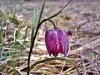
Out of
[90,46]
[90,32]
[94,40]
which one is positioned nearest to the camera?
[90,46]

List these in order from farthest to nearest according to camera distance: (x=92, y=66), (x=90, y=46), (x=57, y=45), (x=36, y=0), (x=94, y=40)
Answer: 1. (x=36, y=0)
2. (x=94, y=40)
3. (x=90, y=46)
4. (x=92, y=66)
5. (x=57, y=45)

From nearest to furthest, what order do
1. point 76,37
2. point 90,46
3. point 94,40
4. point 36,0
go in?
point 90,46 < point 94,40 < point 76,37 < point 36,0

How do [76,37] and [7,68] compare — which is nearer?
[7,68]

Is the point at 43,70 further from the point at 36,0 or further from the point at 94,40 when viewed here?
the point at 36,0

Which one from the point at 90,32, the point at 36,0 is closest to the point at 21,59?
the point at 90,32

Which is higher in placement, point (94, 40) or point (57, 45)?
point (57, 45)

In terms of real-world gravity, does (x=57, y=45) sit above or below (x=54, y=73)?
above

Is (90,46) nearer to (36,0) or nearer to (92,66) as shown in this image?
(92,66)

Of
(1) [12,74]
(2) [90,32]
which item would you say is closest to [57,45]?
(1) [12,74]

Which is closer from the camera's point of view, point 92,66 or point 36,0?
point 92,66
